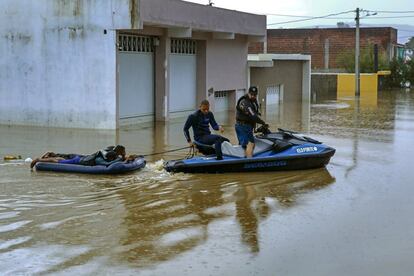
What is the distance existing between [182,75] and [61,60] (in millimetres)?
6579

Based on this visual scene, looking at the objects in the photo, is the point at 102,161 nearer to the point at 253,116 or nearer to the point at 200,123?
the point at 200,123

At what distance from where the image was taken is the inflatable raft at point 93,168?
11.7 metres

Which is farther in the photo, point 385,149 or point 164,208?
point 385,149

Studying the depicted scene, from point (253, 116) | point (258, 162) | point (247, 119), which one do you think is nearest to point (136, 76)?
point (247, 119)

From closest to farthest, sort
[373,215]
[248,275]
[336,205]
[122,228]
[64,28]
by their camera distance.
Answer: [248,275]
[122,228]
[373,215]
[336,205]
[64,28]

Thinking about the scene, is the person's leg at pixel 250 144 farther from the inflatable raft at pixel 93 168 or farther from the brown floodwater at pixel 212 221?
the inflatable raft at pixel 93 168

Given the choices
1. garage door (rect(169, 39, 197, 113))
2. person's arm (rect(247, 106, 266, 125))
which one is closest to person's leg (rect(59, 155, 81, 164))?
person's arm (rect(247, 106, 266, 125))

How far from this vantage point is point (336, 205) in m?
9.73

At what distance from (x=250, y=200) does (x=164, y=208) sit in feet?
4.58

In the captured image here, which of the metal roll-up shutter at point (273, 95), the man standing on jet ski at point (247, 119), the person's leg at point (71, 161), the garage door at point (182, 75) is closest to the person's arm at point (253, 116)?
the man standing on jet ski at point (247, 119)

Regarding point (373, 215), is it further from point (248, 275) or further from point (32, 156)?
point (32, 156)

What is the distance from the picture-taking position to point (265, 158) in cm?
1207

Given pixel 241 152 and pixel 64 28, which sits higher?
pixel 64 28

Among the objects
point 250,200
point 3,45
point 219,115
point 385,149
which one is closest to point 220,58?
point 219,115
